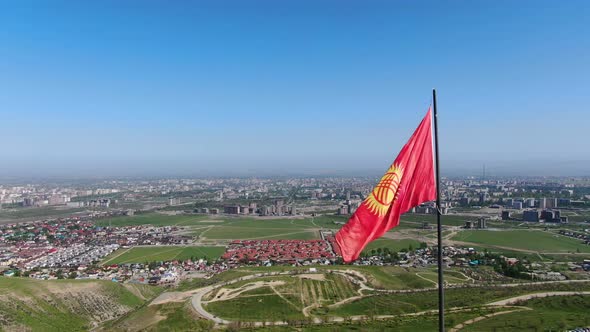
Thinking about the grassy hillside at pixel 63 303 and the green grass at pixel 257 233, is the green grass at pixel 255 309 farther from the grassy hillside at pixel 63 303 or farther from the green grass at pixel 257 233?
the green grass at pixel 257 233

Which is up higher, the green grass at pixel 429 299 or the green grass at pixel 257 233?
the green grass at pixel 429 299

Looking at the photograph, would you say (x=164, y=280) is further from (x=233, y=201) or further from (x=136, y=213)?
(x=233, y=201)

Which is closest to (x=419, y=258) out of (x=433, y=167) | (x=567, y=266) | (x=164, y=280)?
(x=567, y=266)

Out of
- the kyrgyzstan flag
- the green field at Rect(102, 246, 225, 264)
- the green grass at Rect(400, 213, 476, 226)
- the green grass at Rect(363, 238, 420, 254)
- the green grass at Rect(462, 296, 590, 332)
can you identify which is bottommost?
the green field at Rect(102, 246, 225, 264)

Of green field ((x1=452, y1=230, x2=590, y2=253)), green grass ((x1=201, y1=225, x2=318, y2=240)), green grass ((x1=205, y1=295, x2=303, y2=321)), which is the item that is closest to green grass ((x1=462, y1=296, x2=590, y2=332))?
green grass ((x1=205, y1=295, x2=303, y2=321))

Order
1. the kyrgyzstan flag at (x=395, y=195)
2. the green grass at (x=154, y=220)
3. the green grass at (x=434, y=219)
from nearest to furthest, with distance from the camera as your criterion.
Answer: the kyrgyzstan flag at (x=395, y=195)
the green grass at (x=434, y=219)
the green grass at (x=154, y=220)

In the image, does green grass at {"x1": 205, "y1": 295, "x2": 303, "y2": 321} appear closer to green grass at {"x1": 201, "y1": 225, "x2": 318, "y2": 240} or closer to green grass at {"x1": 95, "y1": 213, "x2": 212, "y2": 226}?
green grass at {"x1": 201, "y1": 225, "x2": 318, "y2": 240}

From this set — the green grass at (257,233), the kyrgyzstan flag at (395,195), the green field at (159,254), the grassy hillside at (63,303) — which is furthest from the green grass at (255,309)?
the green grass at (257,233)
